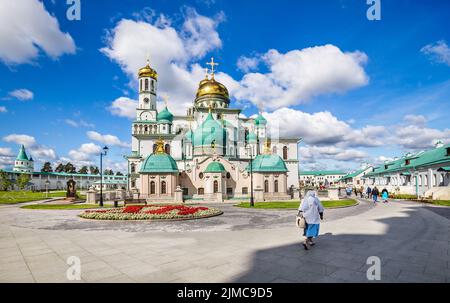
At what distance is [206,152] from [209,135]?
10.1ft

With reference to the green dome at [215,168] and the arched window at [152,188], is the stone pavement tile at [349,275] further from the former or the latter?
the arched window at [152,188]

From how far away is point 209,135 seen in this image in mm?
42000

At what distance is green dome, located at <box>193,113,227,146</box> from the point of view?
41.9 meters

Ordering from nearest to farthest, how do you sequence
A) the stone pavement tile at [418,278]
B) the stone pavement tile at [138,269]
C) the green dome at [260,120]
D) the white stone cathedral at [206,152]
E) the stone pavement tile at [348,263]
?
the stone pavement tile at [418,278], the stone pavement tile at [138,269], the stone pavement tile at [348,263], the white stone cathedral at [206,152], the green dome at [260,120]

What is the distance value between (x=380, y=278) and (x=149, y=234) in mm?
8887

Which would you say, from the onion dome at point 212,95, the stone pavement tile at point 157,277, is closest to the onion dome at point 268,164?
the onion dome at point 212,95

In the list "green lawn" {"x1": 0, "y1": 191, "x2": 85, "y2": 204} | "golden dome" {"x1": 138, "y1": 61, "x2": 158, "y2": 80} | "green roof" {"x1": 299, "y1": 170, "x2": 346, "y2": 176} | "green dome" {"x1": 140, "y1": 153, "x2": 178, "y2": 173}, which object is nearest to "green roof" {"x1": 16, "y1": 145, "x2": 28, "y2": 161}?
"green lawn" {"x1": 0, "y1": 191, "x2": 85, "y2": 204}

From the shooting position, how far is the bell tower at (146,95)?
58.8 metres

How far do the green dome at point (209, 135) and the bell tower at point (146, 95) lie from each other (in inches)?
833

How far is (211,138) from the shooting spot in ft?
137

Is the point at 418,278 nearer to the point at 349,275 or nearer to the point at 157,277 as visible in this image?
the point at 349,275

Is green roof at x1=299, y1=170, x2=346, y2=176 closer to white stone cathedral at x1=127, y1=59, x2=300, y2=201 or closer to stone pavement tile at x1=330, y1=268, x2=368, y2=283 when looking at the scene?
white stone cathedral at x1=127, y1=59, x2=300, y2=201
